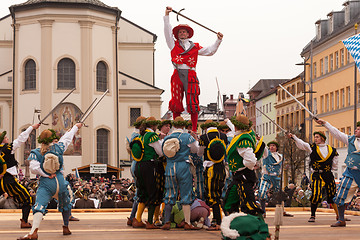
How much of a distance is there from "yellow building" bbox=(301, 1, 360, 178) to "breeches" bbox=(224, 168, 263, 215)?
4594cm

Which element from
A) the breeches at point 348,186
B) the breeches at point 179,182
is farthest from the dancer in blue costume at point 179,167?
the breeches at point 348,186

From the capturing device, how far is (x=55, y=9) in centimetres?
5469

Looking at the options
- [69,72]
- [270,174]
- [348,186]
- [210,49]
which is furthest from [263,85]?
[348,186]

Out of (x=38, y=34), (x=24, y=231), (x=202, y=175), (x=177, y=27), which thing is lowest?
(x=24, y=231)

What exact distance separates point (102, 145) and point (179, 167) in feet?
137

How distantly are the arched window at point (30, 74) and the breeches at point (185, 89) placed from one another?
130ft

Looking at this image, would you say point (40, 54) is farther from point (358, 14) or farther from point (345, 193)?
point (345, 193)

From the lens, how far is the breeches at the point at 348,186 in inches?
590

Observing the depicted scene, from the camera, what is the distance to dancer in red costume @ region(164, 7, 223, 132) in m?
16.3

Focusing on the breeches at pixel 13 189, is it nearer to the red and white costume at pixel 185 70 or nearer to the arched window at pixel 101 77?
the red and white costume at pixel 185 70

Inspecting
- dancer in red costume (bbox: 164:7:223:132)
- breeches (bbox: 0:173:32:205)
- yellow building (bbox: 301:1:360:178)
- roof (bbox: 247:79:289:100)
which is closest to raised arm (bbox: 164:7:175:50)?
dancer in red costume (bbox: 164:7:223:132)

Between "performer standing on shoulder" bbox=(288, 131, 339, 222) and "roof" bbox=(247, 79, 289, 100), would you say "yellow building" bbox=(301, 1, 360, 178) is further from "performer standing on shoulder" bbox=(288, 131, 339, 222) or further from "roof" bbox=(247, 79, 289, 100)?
"performer standing on shoulder" bbox=(288, 131, 339, 222)

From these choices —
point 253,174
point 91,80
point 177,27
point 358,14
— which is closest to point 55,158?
point 253,174

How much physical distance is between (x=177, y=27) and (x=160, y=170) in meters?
3.38
